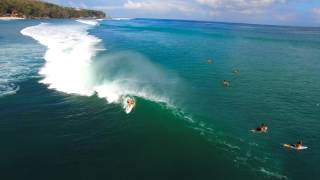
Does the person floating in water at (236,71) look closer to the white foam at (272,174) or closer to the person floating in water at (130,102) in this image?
the person floating in water at (130,102)

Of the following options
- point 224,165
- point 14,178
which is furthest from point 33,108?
point 224,165

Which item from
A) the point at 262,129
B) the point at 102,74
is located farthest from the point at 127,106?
the point at 102,74

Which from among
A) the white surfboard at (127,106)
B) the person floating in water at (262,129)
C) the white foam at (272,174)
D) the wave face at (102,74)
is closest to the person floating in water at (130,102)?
the white surfboard at (127,106)

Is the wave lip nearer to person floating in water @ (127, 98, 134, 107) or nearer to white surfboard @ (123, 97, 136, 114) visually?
white surfboard @ (123, 97, 136, 114)

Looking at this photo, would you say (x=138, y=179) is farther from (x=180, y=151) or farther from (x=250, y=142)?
(x=250, y=142)

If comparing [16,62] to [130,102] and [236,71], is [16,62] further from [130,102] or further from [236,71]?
[236,71]
